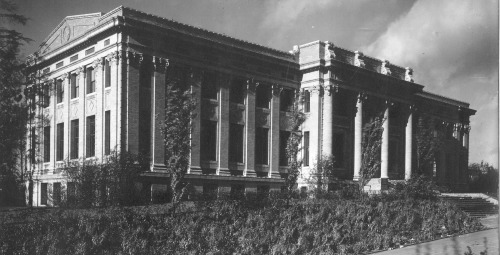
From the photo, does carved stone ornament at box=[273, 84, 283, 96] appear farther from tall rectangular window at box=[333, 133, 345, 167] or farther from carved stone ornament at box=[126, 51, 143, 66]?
tall rectangular window at box=[333, 133, 345, 167]

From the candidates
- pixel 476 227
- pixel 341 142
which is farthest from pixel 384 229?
pixel 341 142

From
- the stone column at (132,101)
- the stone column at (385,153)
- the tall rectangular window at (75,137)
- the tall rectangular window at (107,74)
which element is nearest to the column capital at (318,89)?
the stone column at (385,153)

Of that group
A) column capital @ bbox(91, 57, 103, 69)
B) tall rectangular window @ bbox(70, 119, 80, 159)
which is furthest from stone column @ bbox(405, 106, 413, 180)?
tall rectangular window @ bbox(70, 119, 80, 159)

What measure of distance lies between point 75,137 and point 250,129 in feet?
29.0

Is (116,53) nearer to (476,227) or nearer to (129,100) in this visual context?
(129,100)

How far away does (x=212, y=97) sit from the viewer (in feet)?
73.6

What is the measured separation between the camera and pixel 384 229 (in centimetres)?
1328

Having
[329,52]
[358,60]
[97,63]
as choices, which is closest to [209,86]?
[97,63]

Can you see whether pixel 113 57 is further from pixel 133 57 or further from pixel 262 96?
pixel 262 96

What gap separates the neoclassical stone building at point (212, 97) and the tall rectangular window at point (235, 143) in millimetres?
71

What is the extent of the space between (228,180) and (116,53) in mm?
8618

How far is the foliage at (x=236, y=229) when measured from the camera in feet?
28.5

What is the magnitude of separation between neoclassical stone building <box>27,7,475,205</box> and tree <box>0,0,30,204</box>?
3312 millimetres

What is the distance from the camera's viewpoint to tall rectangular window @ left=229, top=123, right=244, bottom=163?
22766mm
